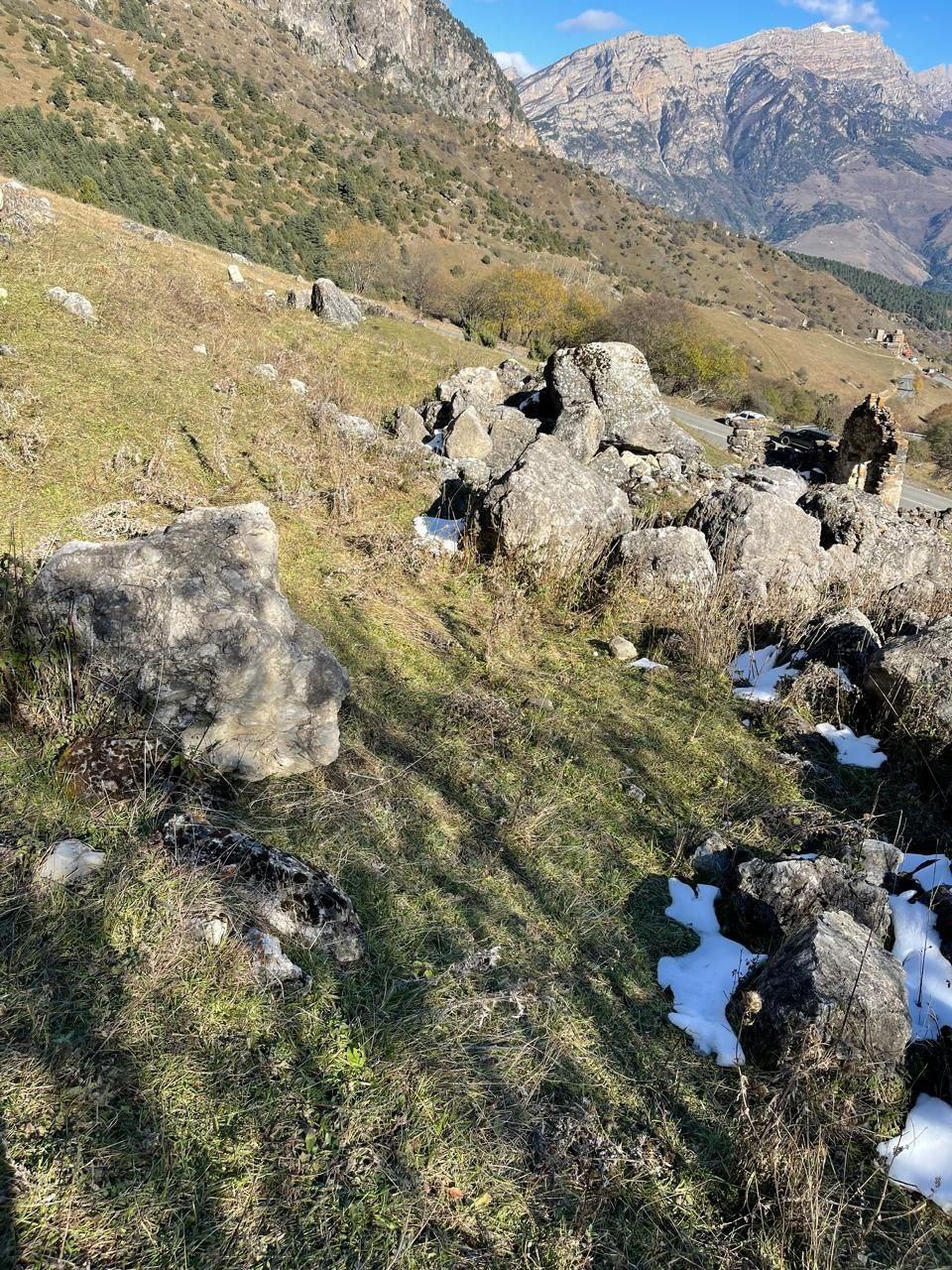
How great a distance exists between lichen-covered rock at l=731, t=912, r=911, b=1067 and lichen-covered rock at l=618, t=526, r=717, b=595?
14.9 feet

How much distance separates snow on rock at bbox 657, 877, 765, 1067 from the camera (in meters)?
2.95

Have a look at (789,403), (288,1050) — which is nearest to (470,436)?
(288,1050)

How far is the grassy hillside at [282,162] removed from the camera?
146 feet

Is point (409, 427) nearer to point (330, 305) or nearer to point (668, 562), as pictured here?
point (668, 562)

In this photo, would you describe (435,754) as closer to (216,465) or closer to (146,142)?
(216,465)

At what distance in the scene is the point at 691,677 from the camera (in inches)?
245

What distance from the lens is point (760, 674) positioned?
252 inches

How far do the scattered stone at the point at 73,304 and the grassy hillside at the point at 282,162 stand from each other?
77.2ft

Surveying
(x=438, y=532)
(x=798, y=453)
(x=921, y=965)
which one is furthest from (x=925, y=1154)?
(x=798, y=453)

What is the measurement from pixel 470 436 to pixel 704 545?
4.94 metres

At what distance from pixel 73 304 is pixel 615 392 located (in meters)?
8.95

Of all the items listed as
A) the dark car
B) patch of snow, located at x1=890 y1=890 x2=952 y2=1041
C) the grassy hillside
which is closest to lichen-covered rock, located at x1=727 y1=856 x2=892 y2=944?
patch of snow, located at x1=890 y1=890 x2=952 y2=1041

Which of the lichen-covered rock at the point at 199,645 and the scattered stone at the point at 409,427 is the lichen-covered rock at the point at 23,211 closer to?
the scattered stone at the point at 409,427

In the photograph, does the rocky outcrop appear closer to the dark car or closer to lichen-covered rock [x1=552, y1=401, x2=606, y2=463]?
the dark car
